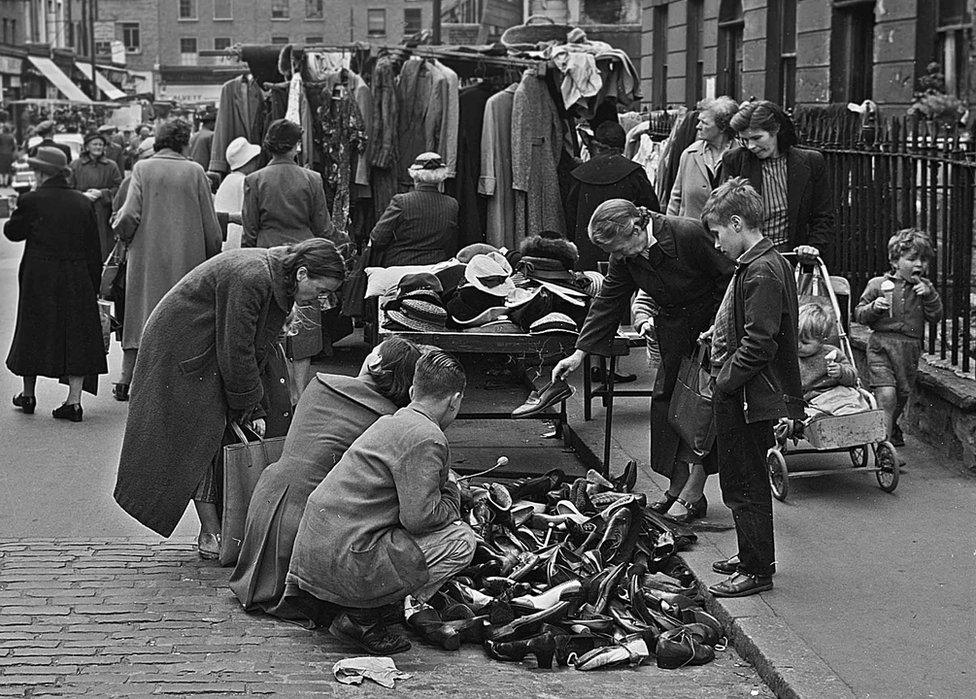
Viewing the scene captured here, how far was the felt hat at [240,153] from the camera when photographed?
12078mm

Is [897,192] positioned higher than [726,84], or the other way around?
[726,84]

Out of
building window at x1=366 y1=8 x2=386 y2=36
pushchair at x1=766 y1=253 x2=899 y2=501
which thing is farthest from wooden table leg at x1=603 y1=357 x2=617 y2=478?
building window at x1=366 y1=8 x2=386 y2=36

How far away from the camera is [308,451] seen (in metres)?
6.24

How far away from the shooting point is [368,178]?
40.8 feet

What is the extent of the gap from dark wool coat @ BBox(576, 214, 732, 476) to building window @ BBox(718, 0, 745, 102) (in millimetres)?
16334

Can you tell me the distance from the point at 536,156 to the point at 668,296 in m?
5.09

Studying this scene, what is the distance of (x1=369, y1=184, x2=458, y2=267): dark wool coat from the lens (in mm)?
10945

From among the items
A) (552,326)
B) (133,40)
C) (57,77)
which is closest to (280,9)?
(133,40)

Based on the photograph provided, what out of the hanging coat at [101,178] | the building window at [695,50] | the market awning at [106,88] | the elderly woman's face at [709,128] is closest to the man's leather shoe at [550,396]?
the elderly woman's face at [709,128]

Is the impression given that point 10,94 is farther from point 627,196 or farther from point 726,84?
point 627,196

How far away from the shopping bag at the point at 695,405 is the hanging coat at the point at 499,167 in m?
5.01

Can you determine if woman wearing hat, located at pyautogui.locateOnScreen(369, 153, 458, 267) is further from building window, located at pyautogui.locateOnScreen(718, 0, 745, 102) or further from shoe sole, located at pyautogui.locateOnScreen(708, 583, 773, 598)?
building window, located at pyautogui.locateOnScreen(718, 0, 745, 102)

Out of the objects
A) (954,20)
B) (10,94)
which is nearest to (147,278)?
(954,20)

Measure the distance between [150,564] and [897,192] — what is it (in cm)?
598
